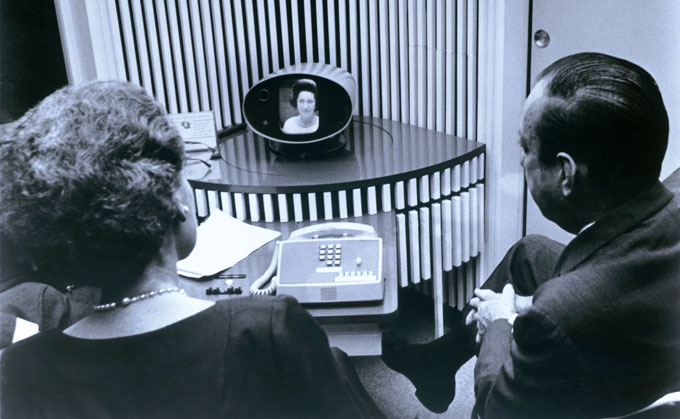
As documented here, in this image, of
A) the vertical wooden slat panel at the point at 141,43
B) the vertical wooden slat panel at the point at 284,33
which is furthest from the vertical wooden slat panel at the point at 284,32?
the vertical wooden slat panel at the point at 141,43

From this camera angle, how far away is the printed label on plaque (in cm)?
281

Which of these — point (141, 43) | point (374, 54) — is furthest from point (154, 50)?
point (374, 54)

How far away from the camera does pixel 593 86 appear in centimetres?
134

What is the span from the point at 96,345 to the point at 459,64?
2.11 metres

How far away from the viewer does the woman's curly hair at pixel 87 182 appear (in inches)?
44.4

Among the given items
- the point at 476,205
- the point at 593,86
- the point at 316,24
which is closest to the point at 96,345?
the point at 593,86

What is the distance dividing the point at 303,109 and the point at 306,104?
0.07 feet

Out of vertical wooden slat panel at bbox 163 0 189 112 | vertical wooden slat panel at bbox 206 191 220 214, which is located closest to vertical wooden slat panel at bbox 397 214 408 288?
vertical wooden slat panel at bbox 206 191 220 214

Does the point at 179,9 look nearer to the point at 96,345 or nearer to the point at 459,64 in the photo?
the point at 459,64

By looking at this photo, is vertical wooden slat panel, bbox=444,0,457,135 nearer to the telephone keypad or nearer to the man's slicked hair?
the telephone keypad

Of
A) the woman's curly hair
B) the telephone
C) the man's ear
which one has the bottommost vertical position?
the telephone

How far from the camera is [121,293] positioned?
1.24 m

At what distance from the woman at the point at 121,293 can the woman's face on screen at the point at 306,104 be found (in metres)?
1.52

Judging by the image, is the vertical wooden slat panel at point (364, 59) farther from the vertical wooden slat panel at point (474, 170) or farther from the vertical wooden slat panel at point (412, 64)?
the vertical wooden slat panel at point (474, 170)
